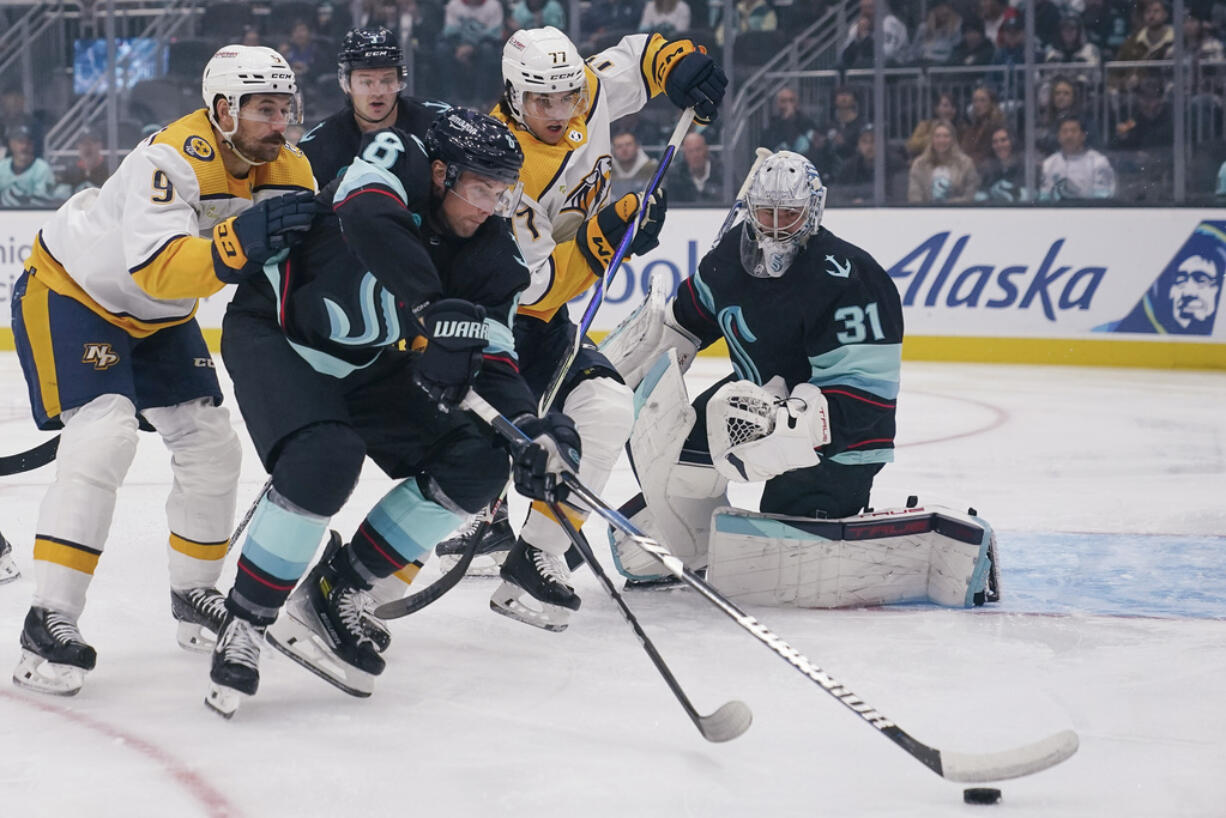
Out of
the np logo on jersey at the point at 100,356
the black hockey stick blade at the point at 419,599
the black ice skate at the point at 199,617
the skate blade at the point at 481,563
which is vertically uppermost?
the np logo on jersey at the point at 100,356

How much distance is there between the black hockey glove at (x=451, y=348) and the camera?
215 cm

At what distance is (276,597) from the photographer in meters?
2.25

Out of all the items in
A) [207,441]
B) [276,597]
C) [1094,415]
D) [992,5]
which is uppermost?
[992,5]

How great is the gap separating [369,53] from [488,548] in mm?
1094

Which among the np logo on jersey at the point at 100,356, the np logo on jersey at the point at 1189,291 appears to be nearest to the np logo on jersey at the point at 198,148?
the np logo on jersey at the point at 100,356

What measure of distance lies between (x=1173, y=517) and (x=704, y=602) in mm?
1460

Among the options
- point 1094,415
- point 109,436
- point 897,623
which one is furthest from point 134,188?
point 1094,415

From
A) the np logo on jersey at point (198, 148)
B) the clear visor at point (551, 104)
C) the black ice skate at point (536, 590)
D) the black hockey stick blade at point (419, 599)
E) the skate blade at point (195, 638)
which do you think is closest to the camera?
the np logo on jersey at point (198, 148)

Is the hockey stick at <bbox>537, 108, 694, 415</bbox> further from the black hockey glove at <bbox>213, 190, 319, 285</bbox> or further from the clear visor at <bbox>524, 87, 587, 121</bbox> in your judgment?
the black hockey glove at <bbox>213, 190, 319, 285</bbox>

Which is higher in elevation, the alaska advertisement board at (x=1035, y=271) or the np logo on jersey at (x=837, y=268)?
the np logo on jersey at (x=837, y=268)

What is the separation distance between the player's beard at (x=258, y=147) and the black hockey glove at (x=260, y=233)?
0.27 meters

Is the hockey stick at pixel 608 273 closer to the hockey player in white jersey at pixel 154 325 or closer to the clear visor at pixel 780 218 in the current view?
the clear visor at pixel 780 218

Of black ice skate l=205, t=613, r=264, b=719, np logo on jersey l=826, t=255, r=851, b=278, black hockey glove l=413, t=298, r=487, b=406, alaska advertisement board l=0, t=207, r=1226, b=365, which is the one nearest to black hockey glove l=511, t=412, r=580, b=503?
black hockey glove l=413, t=298, r=487, b=406

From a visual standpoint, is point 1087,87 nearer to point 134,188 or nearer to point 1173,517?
point 1173,517
